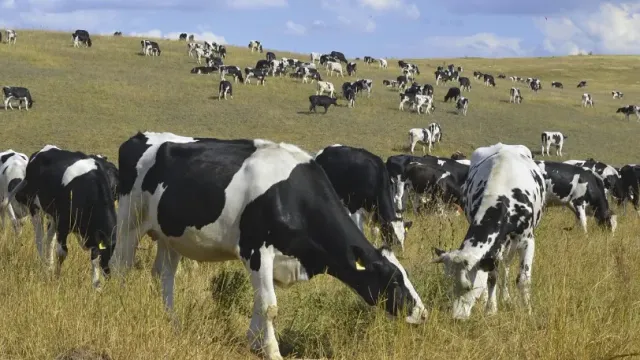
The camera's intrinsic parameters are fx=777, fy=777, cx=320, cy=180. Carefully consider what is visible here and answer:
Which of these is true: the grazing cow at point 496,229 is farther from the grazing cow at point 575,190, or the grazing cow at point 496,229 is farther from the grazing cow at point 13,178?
the grazing cow at point 13,178

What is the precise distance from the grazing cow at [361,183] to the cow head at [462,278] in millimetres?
5281

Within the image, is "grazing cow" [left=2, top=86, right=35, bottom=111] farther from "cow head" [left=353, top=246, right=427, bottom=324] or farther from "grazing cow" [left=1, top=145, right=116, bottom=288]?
"cow head" [left=353, top=246, right=427, bottom=324]

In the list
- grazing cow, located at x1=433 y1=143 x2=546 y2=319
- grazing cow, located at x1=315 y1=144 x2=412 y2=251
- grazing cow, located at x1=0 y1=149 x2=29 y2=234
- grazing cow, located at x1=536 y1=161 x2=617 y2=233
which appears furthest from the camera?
grazing cow, located at x1=536 y1=161 x2=617 y2=233

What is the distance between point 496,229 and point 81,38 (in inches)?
2320

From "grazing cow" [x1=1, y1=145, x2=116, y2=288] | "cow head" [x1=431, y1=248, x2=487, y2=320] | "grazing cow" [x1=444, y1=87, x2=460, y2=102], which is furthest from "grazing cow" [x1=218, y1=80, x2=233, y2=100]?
"cow head" [x1=431, y1=248, x2=487, y2=320]

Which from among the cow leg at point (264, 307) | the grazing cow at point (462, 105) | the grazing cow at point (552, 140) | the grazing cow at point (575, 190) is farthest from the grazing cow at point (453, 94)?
the cow leg at point (264, 307)

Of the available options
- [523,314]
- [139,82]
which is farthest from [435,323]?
[139,82]

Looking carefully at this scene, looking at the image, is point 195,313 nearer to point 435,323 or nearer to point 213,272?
point 435,323

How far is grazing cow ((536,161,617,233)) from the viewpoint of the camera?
17.0 m

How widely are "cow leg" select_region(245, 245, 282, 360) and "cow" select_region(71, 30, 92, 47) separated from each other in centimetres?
5879

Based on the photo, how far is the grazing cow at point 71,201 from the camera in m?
10.2

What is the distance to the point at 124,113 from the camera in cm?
4219

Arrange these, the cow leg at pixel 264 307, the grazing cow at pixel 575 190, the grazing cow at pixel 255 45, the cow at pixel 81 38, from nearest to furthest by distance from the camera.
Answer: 1. the cow leg at pixel 264 307
2. the grazing cow at pixel 575 190
3. the cow at pixel 81 38
4. the grazing cow at pixel 255 45

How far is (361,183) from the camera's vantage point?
13.5 metres
